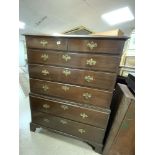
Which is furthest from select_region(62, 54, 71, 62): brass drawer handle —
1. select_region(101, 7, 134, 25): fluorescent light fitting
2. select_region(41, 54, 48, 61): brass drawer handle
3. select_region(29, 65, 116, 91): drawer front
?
select_region(101, 7, 134, 25): fluorescent light fitting

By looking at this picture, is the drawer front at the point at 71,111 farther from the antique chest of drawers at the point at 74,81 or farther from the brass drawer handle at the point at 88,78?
the brass drawer handle at the point at 88,78

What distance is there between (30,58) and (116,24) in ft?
14.1

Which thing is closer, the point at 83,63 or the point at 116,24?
the point at 83,63

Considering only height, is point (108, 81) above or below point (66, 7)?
below

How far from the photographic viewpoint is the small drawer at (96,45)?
1101mm

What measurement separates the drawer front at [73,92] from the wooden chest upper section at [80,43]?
399 millimetres

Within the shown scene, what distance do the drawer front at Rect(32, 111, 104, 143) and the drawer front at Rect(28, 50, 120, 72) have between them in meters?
0.67

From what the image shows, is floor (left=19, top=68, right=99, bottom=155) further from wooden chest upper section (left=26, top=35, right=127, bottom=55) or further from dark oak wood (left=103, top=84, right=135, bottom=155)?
wooden chest upper section (left=26, top=35, right=127, bottom=55)
